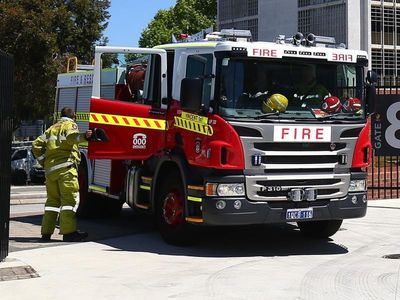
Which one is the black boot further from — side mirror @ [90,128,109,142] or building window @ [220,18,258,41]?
building window @ [220,18,258,41]

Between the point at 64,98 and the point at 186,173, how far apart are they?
17.1 feet

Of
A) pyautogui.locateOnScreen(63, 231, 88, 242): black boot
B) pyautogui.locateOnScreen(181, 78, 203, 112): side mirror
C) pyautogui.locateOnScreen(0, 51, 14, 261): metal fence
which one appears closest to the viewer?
pyautogui.locateOnScreen(0, 51, 14, 261): metal fence

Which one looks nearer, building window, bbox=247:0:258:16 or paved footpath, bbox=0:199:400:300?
paved footpath, bbox=0:199:400:300

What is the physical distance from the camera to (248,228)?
11.2 meters

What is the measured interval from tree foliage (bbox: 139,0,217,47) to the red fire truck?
4695 centimetres

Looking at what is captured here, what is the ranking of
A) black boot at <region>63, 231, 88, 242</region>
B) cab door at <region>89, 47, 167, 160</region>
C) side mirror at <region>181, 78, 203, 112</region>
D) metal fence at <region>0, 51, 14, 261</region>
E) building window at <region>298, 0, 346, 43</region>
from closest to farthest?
metal fence at <region>0, 51, 14, 261</region> → side mirror at <region>181, 78, 203, 112</region> → cab door at <region>89, 47, 167, 160</region> → black boot at <region>63, 231, 88, 242</region> → building window at <region>298, 0, 346, 43</region>

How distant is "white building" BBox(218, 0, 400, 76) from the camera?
36.8 meters

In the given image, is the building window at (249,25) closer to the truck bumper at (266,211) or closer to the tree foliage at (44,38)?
the tree foliage at (44,38)

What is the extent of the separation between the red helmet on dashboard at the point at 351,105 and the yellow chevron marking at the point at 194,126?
2.00m

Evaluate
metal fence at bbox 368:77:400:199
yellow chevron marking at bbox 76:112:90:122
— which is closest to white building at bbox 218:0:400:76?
metal fence at bbox 368:77:400:199

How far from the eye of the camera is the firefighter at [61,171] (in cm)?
957

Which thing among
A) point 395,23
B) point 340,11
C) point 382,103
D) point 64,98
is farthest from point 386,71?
point 64,98

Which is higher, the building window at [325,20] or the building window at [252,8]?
the building window at [252,8]

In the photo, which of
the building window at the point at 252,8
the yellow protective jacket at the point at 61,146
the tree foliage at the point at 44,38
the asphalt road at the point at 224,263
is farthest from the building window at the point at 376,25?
the yellow protective jacket at the point at 61,146
